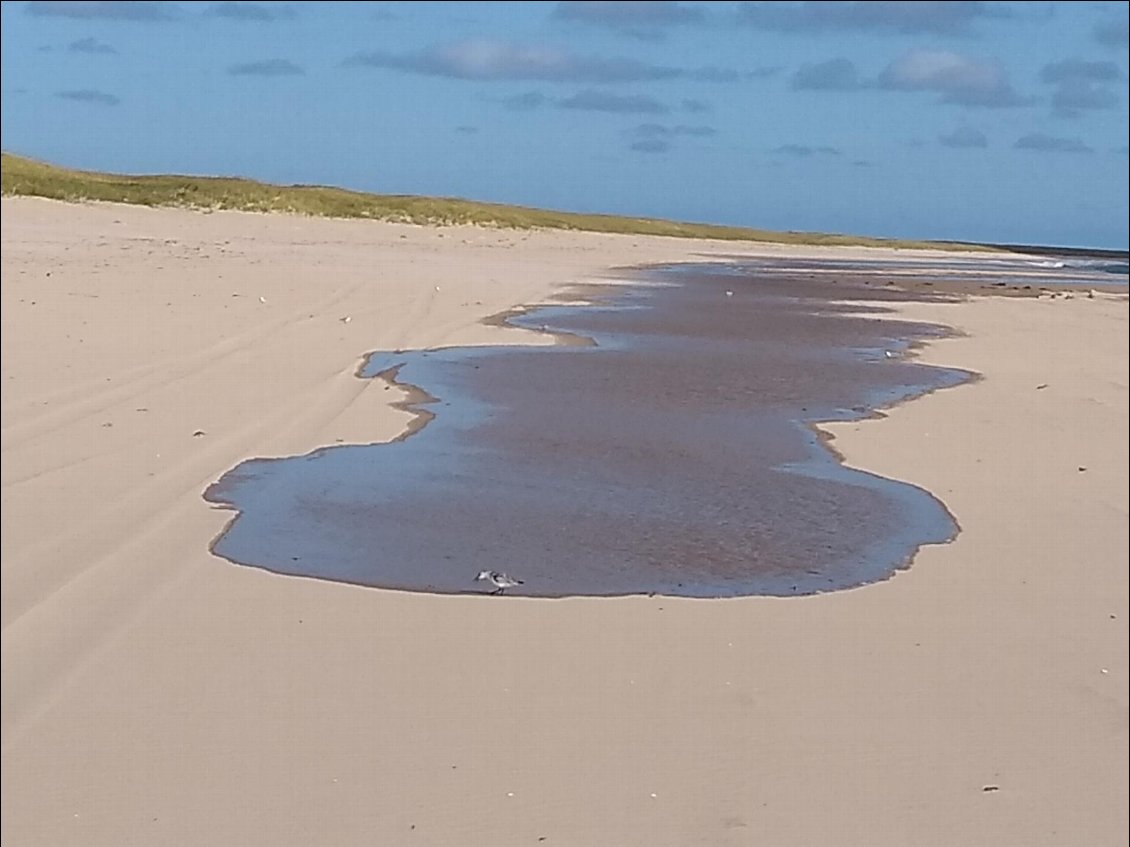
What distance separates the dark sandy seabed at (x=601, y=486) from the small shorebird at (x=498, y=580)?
38 mm

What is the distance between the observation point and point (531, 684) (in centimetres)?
402

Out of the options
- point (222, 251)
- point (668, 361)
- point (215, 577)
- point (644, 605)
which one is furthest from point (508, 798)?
point (222, 251)

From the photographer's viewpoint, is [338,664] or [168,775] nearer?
[168,775]

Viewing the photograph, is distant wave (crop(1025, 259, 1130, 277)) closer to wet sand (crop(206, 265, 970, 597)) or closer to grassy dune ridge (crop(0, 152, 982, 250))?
grassy dune ridge (crop(0, 152, 982, 250))

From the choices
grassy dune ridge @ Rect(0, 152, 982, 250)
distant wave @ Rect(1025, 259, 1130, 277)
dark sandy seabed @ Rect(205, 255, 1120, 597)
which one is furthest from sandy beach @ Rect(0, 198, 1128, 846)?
distant wave @ Rect(1025, 259, 1130, 277)

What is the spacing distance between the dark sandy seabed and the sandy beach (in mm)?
214

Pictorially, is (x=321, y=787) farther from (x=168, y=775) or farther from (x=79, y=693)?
(x=79, y=693)

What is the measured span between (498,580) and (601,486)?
1.74 meters

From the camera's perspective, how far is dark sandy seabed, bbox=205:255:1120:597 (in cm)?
535

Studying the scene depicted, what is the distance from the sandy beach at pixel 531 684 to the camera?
10.8 ft

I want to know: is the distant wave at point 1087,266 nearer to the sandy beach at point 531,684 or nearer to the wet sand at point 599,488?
the wet sand at point 599,488

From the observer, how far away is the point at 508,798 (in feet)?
10.9

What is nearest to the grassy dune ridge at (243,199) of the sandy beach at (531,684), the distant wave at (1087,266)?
the distant wave at (1087,266)

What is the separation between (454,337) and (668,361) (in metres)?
1.86
